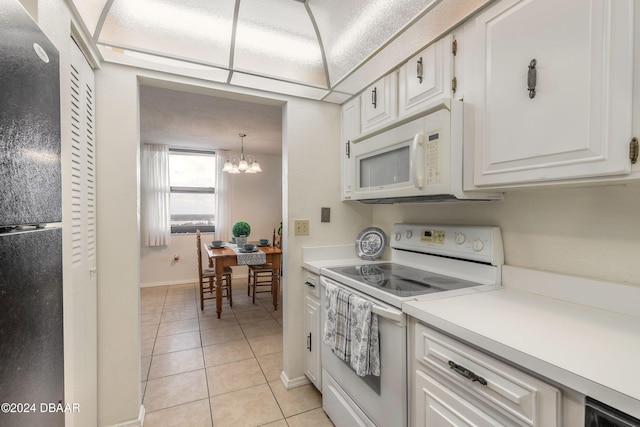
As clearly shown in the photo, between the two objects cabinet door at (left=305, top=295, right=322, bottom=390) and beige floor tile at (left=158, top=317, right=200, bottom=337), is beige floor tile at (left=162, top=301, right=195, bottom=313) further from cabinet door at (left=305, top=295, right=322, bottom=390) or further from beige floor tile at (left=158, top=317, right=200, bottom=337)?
cabinet door at (left=305, top=295, right=322, bottom=390)

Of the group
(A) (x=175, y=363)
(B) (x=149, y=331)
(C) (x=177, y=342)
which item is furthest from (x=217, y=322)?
(A) (x=175, y=363)

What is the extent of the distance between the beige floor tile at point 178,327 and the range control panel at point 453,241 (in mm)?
2421

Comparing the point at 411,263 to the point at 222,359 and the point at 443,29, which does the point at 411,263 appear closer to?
the point at 443,29

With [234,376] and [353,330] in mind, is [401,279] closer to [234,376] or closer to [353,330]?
[353,330]

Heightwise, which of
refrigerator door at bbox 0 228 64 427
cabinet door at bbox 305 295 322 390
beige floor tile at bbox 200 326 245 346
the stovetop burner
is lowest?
beige floor tile at bbox 200 326 245 346

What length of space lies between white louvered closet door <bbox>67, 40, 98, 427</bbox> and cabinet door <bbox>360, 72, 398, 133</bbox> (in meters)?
1.51

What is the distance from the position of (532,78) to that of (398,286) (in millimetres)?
984

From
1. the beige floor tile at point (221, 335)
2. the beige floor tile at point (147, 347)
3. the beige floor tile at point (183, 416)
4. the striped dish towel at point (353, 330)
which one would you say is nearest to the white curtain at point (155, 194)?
the beige floor tile at point (147, 347)

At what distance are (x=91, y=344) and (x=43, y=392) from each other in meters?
1.00

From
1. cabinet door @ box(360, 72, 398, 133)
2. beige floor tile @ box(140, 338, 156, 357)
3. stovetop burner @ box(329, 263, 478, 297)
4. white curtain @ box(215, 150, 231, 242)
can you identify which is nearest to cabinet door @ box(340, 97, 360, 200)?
cabinet door @ box(360, 72, 398, 133)

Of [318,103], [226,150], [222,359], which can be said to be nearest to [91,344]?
[222,359]

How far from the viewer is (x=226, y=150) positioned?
16.5 feet

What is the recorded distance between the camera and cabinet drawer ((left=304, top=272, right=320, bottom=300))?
6.13ft

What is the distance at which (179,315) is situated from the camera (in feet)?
11.4
